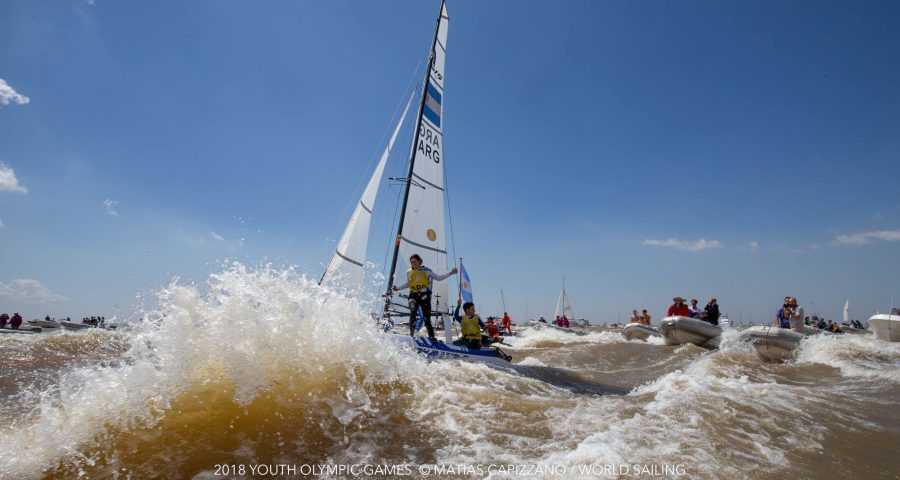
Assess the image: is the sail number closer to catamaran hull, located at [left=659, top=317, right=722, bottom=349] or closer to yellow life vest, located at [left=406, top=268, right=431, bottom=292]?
yellow life vest, located at [left=406, top=268, right=431, bottom=292]

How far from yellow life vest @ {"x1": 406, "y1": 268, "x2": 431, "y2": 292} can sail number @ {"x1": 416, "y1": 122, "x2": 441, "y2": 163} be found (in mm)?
7124

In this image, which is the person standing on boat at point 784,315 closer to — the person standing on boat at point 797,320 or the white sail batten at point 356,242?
the person standing on boat at point 797,320

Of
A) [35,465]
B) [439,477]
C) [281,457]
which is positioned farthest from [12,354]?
[439,477]

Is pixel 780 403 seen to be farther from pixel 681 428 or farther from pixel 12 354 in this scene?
pixel 12 354

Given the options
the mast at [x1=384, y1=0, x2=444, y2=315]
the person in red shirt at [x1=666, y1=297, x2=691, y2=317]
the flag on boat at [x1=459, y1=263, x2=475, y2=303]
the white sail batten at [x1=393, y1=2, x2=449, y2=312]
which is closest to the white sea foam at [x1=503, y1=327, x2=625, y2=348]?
the flag on boat at [x1=459, y1=263, x2=475, y2=303]

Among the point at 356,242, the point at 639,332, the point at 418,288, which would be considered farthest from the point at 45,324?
the point at 639,332

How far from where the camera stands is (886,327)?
51.1 ft

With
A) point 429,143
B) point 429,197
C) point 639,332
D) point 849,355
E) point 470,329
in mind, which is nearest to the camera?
point 470,329

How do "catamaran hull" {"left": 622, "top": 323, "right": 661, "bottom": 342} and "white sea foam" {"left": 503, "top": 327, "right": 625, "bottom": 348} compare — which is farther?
"white sea foam" {"left": 503, "top": 327, "right": 625, "bottom": 348}

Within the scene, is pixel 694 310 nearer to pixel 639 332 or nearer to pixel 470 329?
pixel 639 332

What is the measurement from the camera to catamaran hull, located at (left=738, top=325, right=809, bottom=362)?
1160 cm

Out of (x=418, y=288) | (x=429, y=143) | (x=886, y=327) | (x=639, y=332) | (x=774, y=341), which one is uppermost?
(x=429, y=143)

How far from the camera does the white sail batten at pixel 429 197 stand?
45.0 ft

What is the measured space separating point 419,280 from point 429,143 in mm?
8289
